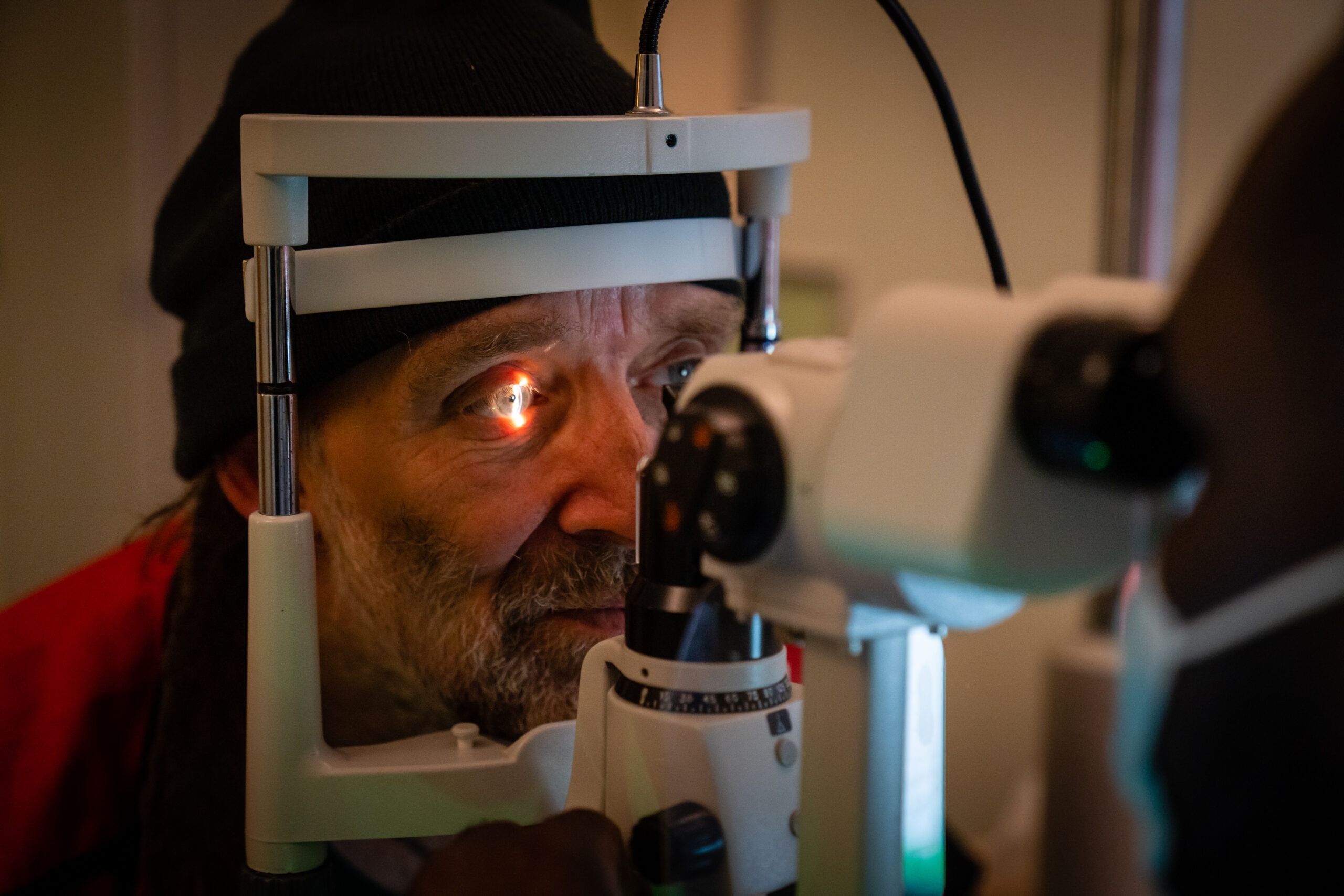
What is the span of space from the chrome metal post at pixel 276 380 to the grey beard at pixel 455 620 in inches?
7.9

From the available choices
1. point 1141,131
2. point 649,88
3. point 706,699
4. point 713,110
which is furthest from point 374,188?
point 1141,131

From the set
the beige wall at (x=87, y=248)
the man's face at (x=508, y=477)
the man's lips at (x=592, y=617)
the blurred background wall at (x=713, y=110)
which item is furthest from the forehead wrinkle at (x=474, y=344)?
the beige wall at (x=87, y=248)

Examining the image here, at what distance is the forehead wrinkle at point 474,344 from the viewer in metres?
1.06

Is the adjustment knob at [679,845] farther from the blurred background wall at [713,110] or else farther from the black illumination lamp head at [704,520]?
the blurred background wall at [713,110]

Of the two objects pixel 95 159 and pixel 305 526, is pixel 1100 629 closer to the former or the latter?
pixel 305 526

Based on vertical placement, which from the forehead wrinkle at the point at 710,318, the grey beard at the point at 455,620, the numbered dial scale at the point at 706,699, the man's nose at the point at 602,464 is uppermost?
the forehead wrinkle at the point at 710,318

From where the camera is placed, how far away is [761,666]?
752 mm

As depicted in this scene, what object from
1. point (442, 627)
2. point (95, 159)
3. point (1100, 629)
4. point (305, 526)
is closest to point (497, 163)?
point (305, 526)

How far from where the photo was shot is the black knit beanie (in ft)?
3.35

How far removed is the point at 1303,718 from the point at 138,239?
5.27ft

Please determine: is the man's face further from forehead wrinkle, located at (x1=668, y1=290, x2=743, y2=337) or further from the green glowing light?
the green glowing light

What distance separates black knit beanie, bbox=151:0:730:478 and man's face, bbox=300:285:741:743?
0.05 meters

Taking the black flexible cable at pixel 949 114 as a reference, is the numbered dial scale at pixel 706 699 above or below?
below

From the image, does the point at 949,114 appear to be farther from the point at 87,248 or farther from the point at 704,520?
the point at 87,248
